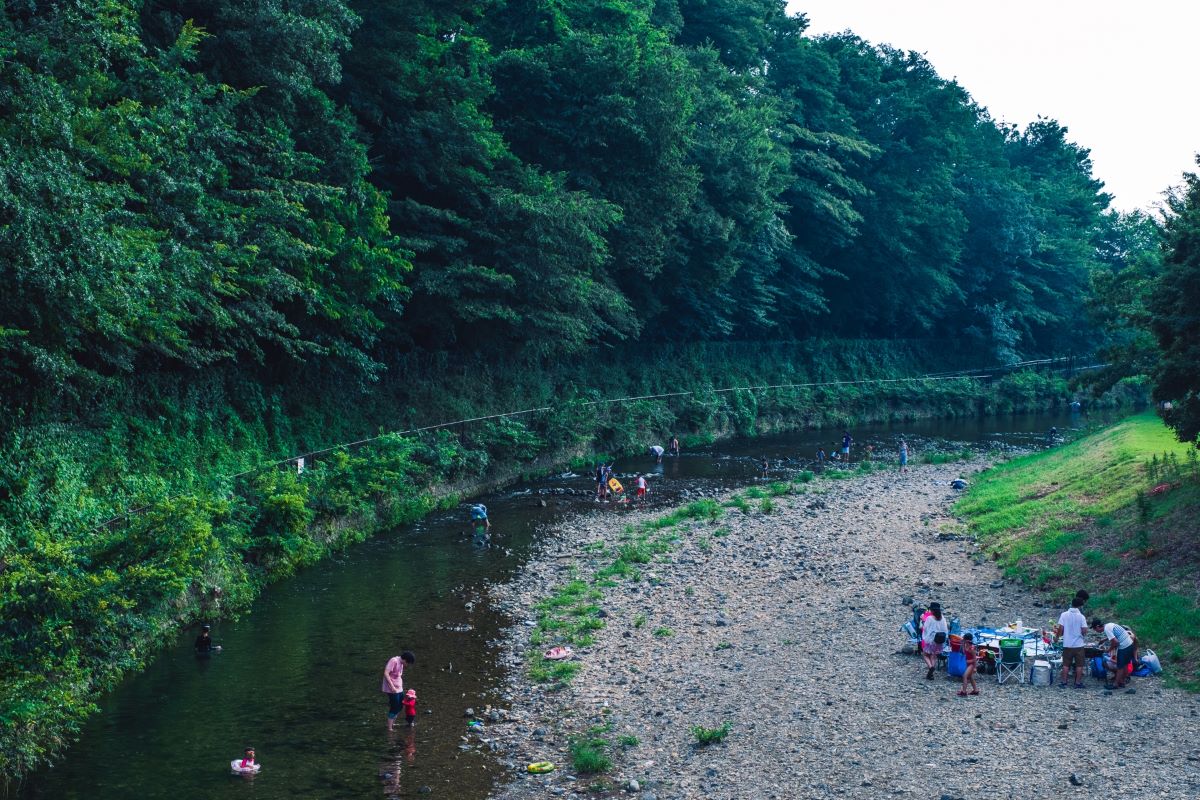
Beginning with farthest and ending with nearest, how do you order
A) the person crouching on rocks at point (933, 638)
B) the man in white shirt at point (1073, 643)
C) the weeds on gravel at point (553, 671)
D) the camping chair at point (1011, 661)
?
the weeds on gravel at point (553, 671) < the person crouching on rocks at point (933, 638) < the camping chair at point (1011, 661) < the man in white shirt at point (1073, 643)

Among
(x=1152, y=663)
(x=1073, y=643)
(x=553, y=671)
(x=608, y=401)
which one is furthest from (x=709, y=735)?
(x=608, y=401)

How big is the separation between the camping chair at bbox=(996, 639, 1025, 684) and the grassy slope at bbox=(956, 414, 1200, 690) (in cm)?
245

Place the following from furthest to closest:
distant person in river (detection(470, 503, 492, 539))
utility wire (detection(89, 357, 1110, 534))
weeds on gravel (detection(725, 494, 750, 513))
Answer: weeds on gravel (detection(725, 494, 750, 513)) < distant person in river (detection(470, 503, 492, 539)) < utility wire (detection(89, 357, 1110, 534))

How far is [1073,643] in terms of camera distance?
17.9m

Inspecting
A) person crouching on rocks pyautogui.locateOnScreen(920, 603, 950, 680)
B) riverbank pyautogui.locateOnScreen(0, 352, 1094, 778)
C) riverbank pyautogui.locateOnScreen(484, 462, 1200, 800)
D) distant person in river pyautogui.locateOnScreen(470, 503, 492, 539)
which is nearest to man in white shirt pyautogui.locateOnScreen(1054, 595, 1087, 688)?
riverbank pyautogui.locateOnScreen(484, 462, 1200, 800)

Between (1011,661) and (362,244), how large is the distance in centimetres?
2398

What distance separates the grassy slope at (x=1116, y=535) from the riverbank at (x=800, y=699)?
115cm

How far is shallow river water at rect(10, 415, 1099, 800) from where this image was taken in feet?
51.0

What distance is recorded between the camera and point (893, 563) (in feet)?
92.4

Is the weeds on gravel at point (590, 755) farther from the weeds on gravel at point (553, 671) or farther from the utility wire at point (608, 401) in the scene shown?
the utility wire at point (608, 401)

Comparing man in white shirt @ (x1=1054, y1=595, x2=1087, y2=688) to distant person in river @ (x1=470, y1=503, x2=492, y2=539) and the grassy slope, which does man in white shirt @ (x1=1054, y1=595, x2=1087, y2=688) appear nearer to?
the grassy slope

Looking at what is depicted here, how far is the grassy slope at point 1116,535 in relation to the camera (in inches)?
786

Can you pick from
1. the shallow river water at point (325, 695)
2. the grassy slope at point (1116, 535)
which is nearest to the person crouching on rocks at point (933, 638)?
the grassy slope at point (1116, 535)

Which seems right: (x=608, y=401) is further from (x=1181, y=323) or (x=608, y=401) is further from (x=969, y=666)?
(x=969, y=666)
